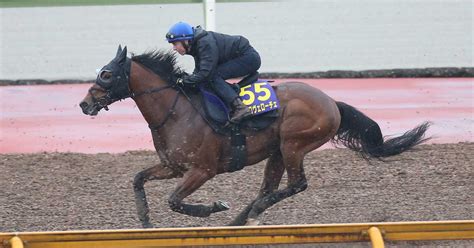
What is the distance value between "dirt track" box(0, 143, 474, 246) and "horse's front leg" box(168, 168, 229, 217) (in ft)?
1.80

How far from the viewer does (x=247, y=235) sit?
5.70m

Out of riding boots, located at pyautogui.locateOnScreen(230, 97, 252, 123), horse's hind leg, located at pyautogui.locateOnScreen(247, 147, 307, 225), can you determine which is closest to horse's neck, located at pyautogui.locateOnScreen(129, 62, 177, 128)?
riding boots, located at pyautogui.locateOnScreen(230, 97, 252, 123)

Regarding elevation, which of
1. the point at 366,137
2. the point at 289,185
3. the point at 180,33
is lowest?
the point at 289,185

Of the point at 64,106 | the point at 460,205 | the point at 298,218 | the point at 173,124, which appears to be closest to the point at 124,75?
the point at 173,124

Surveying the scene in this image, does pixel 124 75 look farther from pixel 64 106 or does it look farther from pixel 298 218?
pixel 64 106

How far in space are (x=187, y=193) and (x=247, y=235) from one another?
2462mm

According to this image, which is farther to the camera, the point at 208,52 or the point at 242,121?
the point at 242,121

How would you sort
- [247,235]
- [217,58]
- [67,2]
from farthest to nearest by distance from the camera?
[67,2]
[217,58]
[247,235]

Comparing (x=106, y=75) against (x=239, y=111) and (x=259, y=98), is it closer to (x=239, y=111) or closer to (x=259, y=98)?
(x=239, y=111)

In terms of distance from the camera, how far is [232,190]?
989cm

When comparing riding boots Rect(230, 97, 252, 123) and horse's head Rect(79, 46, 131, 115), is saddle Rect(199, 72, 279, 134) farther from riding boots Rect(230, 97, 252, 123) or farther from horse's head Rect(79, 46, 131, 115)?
horse's head Rect(79, 46, 131, 115)

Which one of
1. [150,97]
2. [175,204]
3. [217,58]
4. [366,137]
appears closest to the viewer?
[175,204]

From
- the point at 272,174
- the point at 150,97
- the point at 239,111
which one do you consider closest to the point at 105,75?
the point at 150,97

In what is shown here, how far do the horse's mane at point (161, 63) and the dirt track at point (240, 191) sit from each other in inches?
52.4
